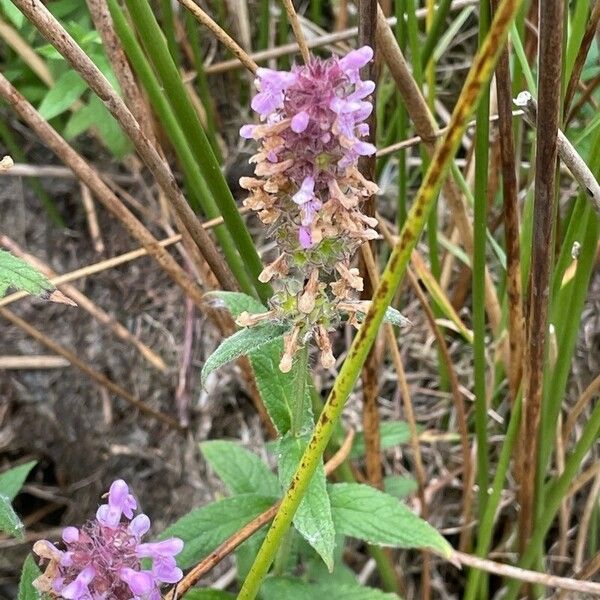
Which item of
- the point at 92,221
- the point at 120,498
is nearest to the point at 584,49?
the point at 120,498

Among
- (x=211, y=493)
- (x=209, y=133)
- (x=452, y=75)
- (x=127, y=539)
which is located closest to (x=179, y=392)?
(x=211, y=493)

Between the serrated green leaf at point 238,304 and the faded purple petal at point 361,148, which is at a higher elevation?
the faded purple petal at point 361,148

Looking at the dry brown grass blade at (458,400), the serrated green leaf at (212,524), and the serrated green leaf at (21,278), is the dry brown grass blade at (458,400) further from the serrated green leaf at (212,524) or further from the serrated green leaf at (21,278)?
the serrated green leaf at (21,278)

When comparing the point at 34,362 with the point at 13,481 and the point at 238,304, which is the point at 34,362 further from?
the point at 238,304

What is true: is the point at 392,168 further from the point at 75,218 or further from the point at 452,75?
the point at 75,218

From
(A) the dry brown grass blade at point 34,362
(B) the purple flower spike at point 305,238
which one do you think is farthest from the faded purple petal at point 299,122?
(A) the dry brown grass blade at point 34,362

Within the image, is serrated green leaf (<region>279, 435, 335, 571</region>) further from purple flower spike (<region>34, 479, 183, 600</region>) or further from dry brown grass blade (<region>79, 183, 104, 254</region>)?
dry brown grass blade (<region>79, 183, 104, 254</region>)

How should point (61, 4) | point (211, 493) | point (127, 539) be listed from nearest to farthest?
point (127, 539)
point (61, 4)
point (211, 493)
